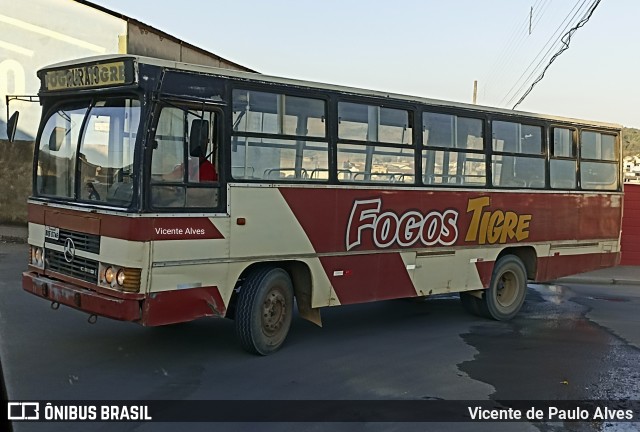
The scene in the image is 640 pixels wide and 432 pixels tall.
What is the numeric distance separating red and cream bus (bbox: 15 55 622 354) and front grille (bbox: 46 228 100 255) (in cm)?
2

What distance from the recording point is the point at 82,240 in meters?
6.52

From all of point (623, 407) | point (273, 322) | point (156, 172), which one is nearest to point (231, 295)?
point (273, 322)

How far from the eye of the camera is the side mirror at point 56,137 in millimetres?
7039

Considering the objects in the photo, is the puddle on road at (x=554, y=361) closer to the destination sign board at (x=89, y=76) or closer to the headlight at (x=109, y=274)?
the headlight at (x=109, y=274)

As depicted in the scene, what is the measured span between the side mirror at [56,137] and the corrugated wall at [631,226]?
582 inches

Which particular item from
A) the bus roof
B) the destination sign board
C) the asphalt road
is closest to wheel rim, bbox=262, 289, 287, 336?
the asphalt road

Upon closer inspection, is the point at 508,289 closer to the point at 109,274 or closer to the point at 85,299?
the point at 109,274

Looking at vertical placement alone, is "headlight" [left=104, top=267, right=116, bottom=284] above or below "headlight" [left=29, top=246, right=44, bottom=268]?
below

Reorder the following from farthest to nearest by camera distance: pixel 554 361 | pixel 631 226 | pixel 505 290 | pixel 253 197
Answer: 1. pixel 631 226
2. pixel 505 290
3. pixel 554 361
4. pixel 253 197

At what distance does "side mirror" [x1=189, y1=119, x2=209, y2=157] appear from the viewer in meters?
6.44

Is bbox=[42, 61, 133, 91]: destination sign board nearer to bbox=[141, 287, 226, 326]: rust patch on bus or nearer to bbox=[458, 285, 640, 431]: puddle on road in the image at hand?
bbox=[141, 287, 226, 326]: rust patch on bus

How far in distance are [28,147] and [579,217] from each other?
14.3m

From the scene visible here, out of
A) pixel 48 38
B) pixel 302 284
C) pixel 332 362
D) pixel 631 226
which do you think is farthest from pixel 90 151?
pixel 48 38

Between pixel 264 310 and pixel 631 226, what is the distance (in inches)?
529
